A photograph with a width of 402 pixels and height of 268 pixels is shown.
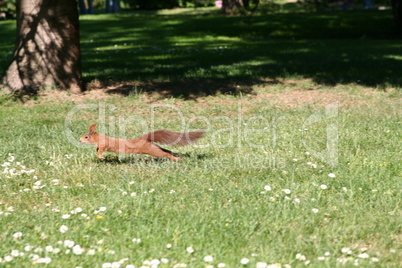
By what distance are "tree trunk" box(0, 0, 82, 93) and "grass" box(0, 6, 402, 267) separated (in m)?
0.49

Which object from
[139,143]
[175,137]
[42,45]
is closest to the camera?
[175,137]

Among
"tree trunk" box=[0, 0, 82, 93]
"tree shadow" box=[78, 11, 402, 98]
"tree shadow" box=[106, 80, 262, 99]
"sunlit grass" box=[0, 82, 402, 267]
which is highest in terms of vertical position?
"tree trunk" box=[0, 0, 82, 93]

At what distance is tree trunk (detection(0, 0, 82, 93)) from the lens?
10172 mm

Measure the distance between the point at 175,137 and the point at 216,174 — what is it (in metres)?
0.59

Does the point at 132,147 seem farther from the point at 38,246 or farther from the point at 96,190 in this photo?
the point at 38,246

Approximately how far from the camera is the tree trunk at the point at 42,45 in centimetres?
1017

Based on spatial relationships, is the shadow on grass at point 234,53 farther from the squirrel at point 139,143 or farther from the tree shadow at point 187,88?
the squirrel at point 139,143

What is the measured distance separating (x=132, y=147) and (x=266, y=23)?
1946 centimetres

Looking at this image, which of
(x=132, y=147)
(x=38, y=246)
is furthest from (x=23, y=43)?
(x=38, y=246)

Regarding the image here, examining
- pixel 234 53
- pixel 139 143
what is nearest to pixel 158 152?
pixel 139 143

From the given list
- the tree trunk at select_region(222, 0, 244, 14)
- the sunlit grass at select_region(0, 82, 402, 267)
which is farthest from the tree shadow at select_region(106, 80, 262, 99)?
the tree trunk at select_region(222, 0, 244, 14)

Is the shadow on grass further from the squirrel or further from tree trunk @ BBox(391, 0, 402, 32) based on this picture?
the squirrel

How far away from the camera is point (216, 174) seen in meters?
5.81

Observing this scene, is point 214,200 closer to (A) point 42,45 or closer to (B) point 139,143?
(B) point 139,143
